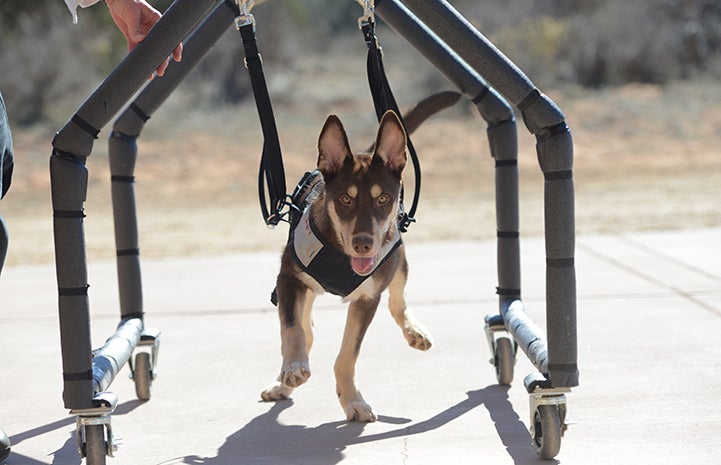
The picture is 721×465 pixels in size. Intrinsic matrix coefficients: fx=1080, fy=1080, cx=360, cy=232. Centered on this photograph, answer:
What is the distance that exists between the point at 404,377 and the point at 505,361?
566 mm

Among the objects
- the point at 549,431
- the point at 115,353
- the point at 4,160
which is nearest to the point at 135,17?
the point at 4,160

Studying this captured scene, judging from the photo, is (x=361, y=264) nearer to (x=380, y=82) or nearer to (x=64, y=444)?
(x=380, y=82)

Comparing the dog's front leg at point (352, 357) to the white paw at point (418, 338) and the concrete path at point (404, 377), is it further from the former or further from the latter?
the white paw at point (418, 338)

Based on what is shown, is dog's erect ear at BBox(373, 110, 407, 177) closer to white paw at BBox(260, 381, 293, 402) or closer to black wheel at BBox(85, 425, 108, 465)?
white paw at BBox(260, 381, 293, 402)

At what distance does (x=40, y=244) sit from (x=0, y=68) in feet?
42.4

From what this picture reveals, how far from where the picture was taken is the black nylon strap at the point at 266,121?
14.6ft

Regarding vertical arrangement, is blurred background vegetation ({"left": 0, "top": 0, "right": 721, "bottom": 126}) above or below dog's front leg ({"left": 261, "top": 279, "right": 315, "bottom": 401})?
above

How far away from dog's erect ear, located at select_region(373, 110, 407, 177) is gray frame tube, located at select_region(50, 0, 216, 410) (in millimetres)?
943

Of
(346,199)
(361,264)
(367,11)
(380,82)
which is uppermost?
(367,11)

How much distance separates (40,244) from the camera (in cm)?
1235

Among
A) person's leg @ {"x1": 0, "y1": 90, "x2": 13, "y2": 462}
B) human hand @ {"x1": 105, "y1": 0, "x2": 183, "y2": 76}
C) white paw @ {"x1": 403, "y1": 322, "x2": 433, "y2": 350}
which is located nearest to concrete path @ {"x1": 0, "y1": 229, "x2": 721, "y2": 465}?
person's leg @ {"x1": 0, "y1": 90, "x2": 13, "y2": 462}

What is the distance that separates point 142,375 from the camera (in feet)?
17.7

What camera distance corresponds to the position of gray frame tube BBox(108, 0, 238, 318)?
Result: 523 centimetres

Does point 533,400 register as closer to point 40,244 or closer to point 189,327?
point 189,327
